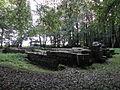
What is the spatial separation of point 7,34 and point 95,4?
2613cm

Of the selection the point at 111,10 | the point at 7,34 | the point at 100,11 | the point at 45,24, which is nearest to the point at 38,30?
the point at 45,24

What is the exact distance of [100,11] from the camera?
8016mm

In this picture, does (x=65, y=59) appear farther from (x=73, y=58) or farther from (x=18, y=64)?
(x=18, y=64)

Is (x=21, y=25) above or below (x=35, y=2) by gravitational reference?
below

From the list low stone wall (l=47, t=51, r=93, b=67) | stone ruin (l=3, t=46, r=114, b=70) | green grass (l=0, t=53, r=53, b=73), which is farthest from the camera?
low stone wall (l=47, t=51, r=93, b=67)

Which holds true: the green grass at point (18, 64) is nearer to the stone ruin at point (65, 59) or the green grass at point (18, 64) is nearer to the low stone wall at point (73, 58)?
the stone ruin at point (65, 59)

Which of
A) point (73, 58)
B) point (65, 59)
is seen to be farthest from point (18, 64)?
point (73, 58)

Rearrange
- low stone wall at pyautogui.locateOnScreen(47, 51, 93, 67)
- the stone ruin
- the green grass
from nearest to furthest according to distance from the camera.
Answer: the green grass < the stone ruin < low stone wall at pyautogui.locateOnScreen(47, 51, 93, 67)

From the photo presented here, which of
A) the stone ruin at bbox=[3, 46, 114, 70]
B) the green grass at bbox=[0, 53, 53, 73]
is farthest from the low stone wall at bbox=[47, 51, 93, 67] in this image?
the green grass at bbox=[0, 53, 53, 73]

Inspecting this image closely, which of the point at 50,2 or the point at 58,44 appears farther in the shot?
the point at 58,44

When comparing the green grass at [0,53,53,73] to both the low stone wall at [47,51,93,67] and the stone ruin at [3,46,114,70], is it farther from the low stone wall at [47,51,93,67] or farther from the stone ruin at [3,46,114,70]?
the low stone wall at [47,51,93,67]

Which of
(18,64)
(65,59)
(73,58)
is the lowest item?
(18,64)

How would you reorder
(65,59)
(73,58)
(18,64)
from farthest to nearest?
(65,59), (73,58), (18,64)

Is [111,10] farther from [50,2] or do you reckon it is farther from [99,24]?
[50,2]
